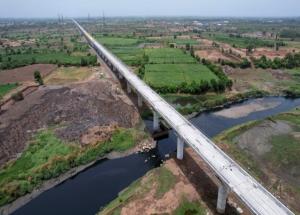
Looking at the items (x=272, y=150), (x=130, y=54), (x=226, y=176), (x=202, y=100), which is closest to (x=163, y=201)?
(x=226, y=176)

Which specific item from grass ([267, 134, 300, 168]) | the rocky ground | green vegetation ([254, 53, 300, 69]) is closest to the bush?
the rocky ground

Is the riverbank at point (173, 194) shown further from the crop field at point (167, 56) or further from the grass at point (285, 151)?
the crop field at point (167, 56)

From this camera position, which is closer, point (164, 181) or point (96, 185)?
point (164, 181)

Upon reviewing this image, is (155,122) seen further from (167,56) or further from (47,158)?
(167,56)

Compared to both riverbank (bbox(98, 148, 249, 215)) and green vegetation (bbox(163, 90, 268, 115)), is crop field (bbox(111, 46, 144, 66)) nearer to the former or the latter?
green vegetation (bbox(163, 90, 268, 115))

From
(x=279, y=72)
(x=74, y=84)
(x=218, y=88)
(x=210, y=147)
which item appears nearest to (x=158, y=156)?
(x=210, y=147)

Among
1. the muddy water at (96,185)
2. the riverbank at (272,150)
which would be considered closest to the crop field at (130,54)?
the muddy water at (96,185)
